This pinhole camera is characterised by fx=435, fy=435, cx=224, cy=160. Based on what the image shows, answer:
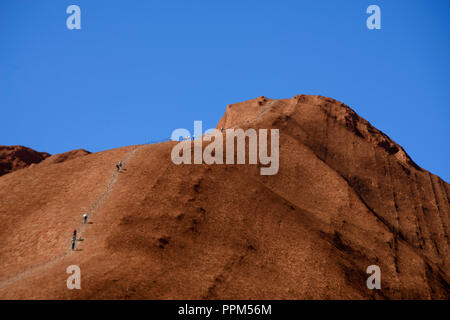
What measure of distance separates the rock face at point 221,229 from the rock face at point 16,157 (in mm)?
46887

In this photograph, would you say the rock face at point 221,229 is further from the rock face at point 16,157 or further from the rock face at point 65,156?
the rock face at point 65,156

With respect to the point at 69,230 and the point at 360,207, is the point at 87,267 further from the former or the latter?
the point at 360,207

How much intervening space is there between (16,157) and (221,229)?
78.3 metres

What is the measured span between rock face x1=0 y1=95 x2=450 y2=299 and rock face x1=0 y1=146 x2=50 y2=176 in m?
46.9

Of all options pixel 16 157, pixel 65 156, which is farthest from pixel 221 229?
pixel 16 157

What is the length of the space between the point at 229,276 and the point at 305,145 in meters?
35.1

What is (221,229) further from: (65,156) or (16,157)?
(16,157)

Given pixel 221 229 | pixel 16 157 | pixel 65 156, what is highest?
pixel 65 156

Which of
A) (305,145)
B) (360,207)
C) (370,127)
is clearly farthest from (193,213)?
(370,127)

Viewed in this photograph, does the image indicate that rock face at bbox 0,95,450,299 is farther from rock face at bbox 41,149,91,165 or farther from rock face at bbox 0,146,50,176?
rock face at bbox 41,149,91,165

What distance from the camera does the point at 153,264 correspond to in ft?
132

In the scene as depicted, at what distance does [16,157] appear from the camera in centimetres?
10675

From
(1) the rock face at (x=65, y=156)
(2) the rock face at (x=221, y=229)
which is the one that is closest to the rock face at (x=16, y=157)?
(1) the rock face at (x=65, y=156)

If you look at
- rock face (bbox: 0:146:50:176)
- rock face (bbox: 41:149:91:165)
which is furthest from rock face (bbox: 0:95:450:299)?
rock face (bbox: 41:149:91:165)
